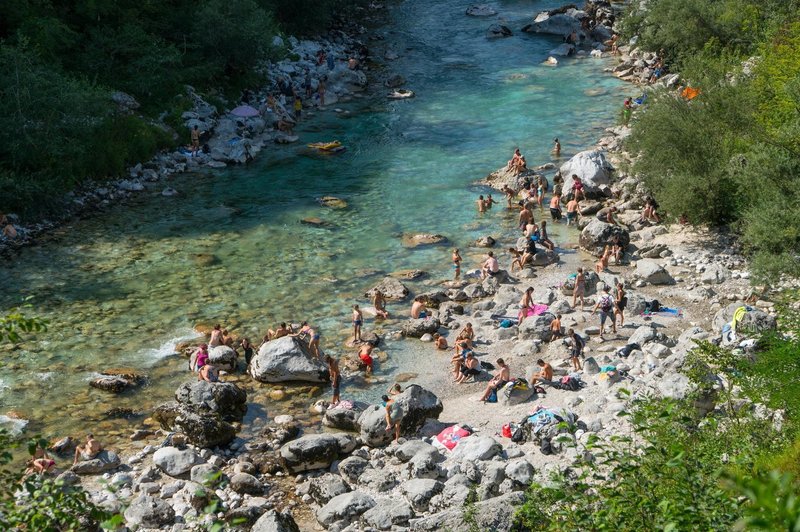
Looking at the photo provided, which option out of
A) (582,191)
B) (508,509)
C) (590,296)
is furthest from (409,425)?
(582,191)

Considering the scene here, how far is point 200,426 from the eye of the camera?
1917 cm

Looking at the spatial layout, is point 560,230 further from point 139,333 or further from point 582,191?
point 139,333

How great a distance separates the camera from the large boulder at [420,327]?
24000 mm

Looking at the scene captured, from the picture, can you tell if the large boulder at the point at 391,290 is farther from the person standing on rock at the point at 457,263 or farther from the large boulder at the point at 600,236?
the large boulder at the point at 600,236

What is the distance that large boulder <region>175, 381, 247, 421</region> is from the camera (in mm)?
20281

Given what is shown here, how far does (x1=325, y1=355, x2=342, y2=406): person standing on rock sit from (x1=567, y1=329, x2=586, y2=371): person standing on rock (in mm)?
5810

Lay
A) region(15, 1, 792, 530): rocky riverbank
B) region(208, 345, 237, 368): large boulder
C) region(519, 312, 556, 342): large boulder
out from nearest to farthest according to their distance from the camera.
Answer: region(15, 1, 792, 530): rocky riverbank < region(208, 345, 237, 368): large boulder < region(519, 312, 556, 342): large boulder

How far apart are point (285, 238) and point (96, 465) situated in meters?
13.2

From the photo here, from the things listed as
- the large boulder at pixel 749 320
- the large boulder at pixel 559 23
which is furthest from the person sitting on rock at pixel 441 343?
the large boulder at pixel 559 23

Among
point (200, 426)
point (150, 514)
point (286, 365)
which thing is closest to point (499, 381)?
point (286, 365)

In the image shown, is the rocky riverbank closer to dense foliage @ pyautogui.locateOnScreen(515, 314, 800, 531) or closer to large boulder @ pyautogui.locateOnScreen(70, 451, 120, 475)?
large boulder @ pyautogui.locateOnScreen(70, 451, 120, 475)

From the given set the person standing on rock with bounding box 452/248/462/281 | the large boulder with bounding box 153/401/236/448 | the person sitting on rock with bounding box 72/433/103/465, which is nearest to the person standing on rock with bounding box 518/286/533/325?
the person standing on rock with bounding box 452/248/462/281

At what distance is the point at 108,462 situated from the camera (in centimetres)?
1850

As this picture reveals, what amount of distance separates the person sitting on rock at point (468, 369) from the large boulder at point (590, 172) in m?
12.9
